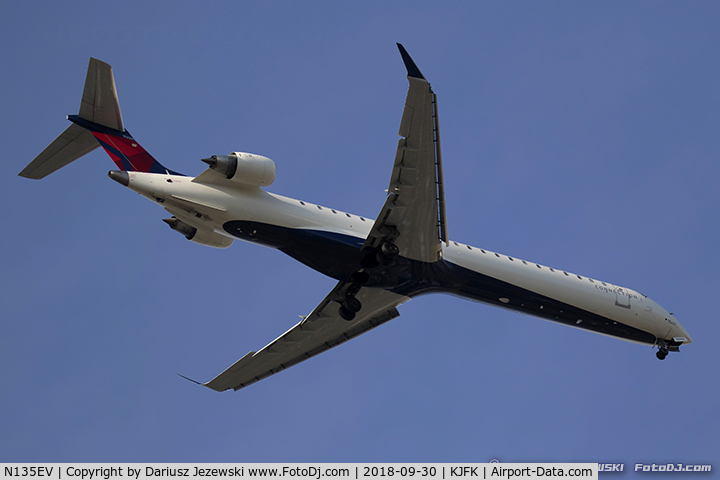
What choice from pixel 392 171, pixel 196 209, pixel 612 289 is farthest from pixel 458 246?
pixel 196 209

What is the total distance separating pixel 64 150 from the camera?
2269cm

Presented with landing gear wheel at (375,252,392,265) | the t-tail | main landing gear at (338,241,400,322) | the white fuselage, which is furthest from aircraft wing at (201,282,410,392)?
the t-tail

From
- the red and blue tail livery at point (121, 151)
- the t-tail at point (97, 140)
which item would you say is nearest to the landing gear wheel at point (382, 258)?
the t-tail at point (97, 140)

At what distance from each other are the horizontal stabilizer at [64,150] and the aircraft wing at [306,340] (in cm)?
934

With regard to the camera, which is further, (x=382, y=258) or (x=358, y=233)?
(x=358, y=233)

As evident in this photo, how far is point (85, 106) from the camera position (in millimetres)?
22172

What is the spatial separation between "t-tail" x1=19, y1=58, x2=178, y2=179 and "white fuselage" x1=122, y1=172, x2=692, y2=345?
1797 millimetres

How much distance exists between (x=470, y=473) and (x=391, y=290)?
288 inches

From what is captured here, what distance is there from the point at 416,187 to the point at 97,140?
9923mm

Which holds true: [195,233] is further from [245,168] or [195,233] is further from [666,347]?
[666,347]

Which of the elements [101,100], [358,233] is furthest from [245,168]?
[101,100]

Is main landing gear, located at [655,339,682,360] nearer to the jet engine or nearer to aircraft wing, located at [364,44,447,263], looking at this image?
aircraft wing, located at [364,44,447,263]

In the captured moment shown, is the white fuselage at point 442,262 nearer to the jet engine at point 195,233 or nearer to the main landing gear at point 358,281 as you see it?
the jet engine at point 195,233

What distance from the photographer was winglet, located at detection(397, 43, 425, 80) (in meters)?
17.3
